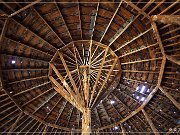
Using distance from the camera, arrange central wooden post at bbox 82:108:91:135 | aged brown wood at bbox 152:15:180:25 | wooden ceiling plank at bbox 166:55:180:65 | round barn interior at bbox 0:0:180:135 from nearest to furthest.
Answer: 1. aged brown wood at bbox 152:15:180:25
2. central wooden post at bbox 82:108:91:135
3. round barn interior at bbox 0:0:180:135
4. wooden ceiling plank at bbox 166:55:180:65

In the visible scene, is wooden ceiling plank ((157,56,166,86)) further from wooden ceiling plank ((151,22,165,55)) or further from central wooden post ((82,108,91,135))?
central wooden post ((82,108,91,135))

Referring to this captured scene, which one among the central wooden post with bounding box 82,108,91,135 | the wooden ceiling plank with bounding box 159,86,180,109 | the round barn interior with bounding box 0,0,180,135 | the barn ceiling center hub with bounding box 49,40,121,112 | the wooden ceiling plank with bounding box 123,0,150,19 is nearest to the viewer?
the wooden ceiling plank with bounding box 123,0,150,19

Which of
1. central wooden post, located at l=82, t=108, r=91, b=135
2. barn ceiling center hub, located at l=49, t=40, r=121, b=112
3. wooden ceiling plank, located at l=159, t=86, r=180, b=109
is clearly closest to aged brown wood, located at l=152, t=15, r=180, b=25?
barn ceiling center hub, located at l=49, t=40, r=121, b=112

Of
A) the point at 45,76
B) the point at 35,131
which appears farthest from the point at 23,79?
the point at 35,131

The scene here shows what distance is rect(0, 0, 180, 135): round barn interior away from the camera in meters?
10.5

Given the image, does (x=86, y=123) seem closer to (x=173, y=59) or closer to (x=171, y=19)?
(x=173, y=59)

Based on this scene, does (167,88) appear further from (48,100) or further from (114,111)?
(48,100)

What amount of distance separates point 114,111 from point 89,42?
647cm

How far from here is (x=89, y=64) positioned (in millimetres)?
13188

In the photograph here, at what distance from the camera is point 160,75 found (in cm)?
1298

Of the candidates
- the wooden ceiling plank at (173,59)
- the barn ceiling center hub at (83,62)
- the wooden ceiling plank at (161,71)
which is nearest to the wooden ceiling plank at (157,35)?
the wooden ceiling plank at (173,59)

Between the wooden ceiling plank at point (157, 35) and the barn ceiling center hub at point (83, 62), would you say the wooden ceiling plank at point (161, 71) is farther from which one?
the barn ceiling center hub at point (83, 62)

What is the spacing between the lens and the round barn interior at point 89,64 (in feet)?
34.6

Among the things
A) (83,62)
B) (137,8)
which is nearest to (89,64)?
(83,62)
